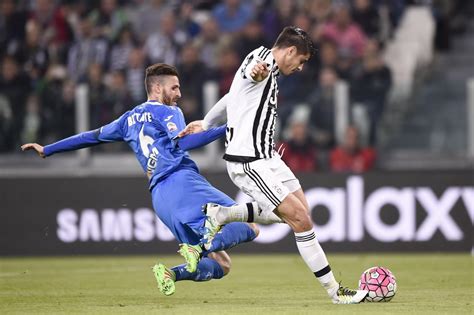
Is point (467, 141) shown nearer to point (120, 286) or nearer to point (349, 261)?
point (349, 261)

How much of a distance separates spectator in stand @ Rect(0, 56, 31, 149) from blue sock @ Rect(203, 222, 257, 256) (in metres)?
8.10

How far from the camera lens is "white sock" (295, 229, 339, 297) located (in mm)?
9078

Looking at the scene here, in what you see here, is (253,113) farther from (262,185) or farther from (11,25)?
(11,25)

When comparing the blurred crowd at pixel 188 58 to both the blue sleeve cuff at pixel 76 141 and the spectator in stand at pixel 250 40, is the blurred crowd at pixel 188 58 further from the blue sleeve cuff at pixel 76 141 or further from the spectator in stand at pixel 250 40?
the blue sleeve cuff at pixel 76 141

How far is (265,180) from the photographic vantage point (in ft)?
29.8

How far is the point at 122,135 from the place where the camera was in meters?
10.1

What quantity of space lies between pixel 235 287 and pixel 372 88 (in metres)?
6.22

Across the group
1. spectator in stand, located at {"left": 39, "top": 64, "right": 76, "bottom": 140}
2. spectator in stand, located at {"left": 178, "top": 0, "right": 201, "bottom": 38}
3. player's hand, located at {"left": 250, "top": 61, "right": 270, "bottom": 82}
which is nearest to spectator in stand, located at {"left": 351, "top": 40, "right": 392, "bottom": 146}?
spectator in stand, located at {"left": 178, "top": 0, "right": 201, "bottom": 38}

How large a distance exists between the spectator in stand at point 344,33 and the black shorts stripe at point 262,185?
9.29 metres

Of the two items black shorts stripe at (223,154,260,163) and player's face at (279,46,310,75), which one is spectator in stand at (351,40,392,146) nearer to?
player's face at (279,46,310,75)

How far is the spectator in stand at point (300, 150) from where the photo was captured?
54.7ft

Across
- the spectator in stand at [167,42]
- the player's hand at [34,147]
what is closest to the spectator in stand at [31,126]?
the spectator in stand at [167,42]

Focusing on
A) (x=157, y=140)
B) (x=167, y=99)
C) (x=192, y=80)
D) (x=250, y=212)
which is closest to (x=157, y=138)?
(x=157, y=140)

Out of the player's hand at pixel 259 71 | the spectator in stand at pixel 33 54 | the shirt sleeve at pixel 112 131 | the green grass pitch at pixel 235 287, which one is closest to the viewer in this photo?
the player's hand at pixel 259 71
